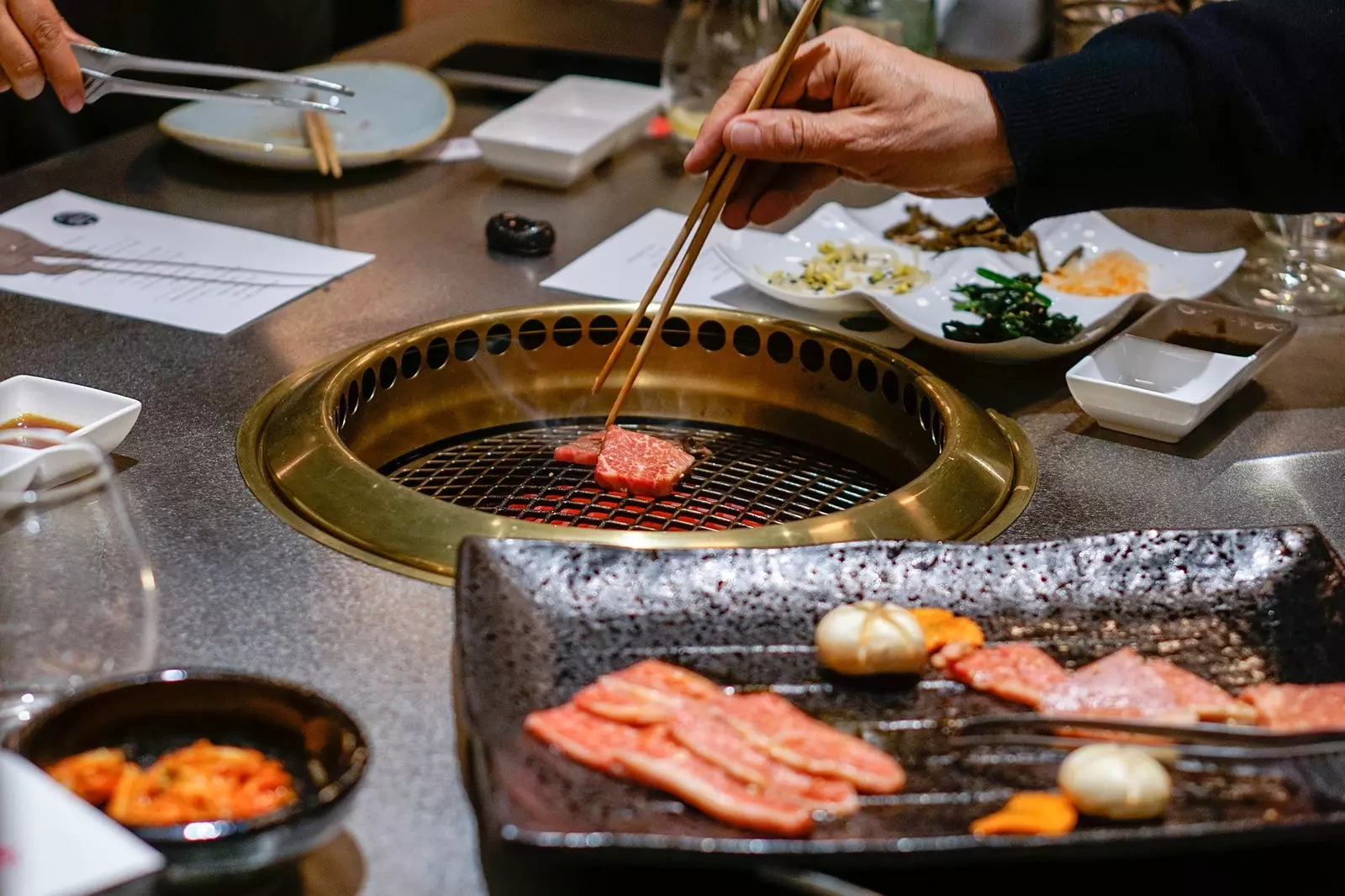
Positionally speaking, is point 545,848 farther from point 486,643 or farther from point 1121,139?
point 1121,139

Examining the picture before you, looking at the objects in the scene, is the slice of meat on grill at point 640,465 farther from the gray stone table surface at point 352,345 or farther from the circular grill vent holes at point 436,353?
the gray stone table surface at point 352,345

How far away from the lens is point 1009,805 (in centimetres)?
108

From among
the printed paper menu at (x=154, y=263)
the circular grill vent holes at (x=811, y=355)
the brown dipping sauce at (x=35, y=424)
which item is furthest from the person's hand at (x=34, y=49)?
the circular grill vent holes at (x=811, y=355)

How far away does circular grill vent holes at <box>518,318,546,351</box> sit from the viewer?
2.13 metres

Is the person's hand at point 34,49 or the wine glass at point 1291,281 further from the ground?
the person's hand at point 34,49

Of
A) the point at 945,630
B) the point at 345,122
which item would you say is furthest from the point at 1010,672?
the point at 345,122

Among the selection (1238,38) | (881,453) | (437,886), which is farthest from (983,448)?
(437,886)

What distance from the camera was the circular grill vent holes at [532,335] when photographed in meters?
2.13

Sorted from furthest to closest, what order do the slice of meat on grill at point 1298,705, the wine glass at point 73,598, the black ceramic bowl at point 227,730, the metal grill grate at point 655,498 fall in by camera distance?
the metal grill grate at point 655,498
the slice of meat on grill at point 1298,705
the wine glass at point 73,598
the black ceramic bowl at point 227,730

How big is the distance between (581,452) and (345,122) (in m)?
1.53

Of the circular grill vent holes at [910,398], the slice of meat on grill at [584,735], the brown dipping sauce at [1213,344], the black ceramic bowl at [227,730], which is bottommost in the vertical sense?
the circular grill vent holes at [910,398]

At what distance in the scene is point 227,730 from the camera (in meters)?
1.08

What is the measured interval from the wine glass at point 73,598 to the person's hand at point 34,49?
54.2 inches

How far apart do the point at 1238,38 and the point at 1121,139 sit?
0.76 ft
